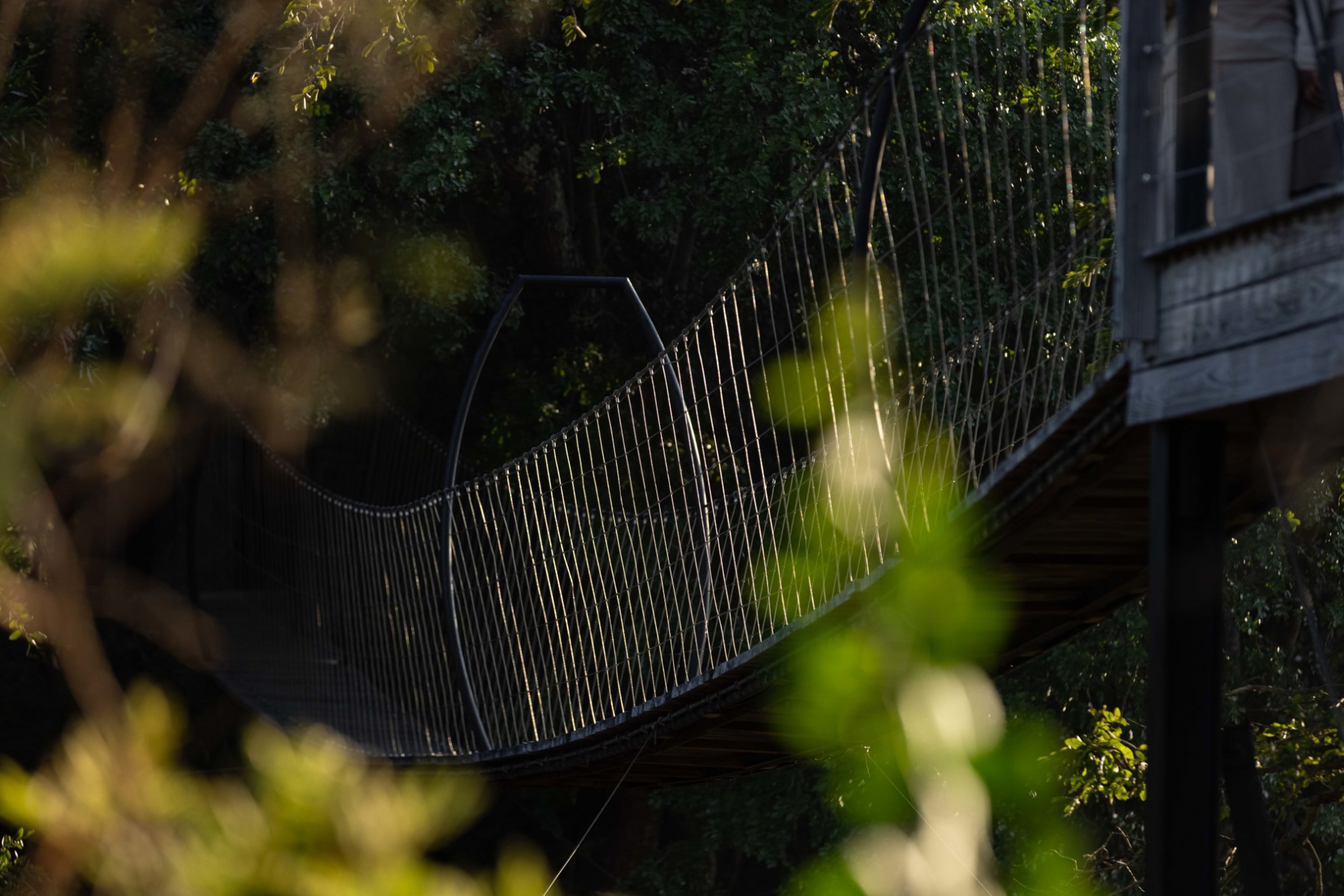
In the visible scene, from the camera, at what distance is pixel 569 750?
4.37 m

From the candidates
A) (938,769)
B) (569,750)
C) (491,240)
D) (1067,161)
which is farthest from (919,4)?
(491,240)

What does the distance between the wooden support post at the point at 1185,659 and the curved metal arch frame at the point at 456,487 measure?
7.78 ft

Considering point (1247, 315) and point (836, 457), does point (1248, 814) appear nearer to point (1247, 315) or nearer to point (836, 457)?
point (836, 457)

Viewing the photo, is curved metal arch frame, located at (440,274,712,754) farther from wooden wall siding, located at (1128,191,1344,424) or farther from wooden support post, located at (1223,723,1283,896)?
wooden wall siding, located at (1128,191,1344,424)

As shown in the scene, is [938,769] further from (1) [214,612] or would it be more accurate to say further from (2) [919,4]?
(1) [214,612]

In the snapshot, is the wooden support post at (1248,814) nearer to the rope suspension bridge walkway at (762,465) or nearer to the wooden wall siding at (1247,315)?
the rope suspension bridge walkway at (762,465)

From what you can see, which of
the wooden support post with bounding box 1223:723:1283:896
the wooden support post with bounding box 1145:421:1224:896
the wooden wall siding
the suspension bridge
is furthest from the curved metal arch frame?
the wooden wall siding

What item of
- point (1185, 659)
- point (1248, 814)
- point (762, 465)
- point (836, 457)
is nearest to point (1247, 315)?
point (1185, 659)

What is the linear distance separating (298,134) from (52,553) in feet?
8.41

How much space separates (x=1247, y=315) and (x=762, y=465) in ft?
6.08

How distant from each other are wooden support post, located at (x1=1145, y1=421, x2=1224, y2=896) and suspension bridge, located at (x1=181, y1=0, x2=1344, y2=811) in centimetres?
2

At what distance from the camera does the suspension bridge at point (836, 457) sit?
6.49ft

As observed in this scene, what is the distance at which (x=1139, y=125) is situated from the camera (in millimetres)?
1876

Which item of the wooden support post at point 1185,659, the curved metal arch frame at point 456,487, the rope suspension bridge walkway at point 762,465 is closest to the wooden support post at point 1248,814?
the rope suspension bridge walkway at point 762,465
